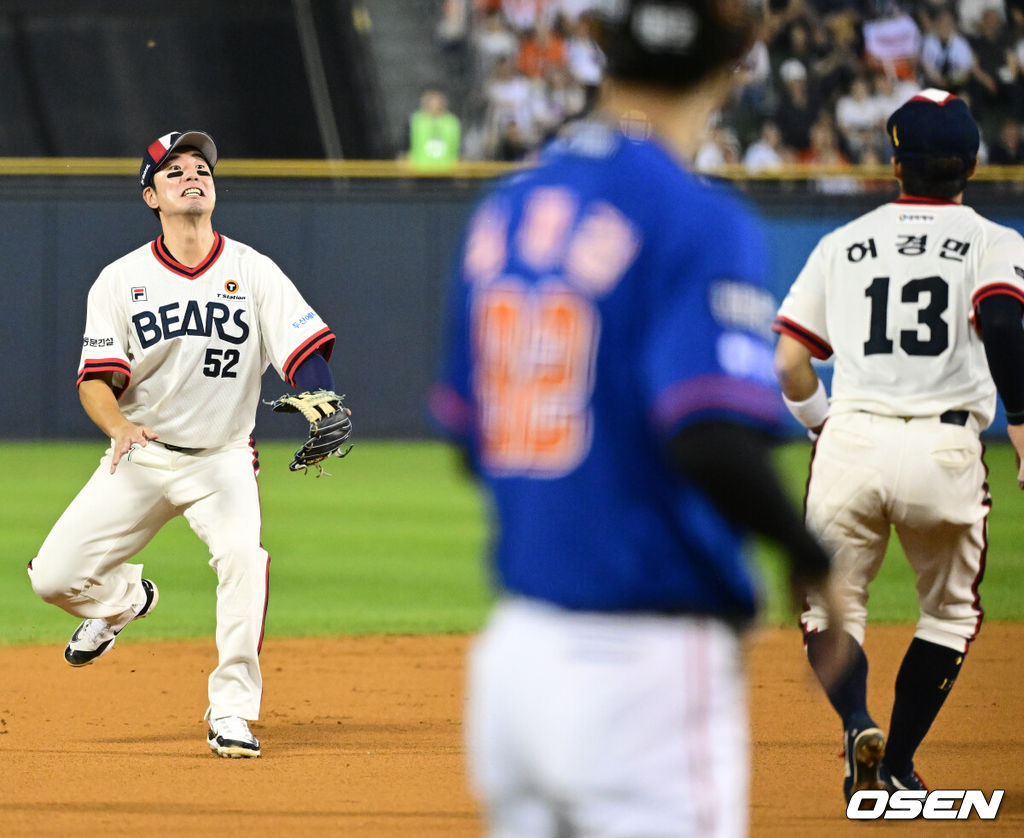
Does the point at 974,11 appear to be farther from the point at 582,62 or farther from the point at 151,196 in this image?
the point at 151,196

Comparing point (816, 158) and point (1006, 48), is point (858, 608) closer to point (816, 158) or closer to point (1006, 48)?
point (816, 158)

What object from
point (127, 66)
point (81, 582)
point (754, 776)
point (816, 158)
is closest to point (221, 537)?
point (81, 582)

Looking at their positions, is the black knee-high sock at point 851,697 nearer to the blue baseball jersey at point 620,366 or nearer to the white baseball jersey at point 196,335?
the white baseball jersey at point 196,335

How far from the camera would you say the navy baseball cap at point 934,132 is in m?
5.11

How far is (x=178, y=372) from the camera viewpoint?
6449 mm

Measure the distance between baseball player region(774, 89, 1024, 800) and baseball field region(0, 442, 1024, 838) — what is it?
0.57 m

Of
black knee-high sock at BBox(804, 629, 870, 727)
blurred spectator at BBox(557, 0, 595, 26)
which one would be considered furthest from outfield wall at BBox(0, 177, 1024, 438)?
black knee-high sock at BBox(804, 629, 870, 727)

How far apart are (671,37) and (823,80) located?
18.3 m

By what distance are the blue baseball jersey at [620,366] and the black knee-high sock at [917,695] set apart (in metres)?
3.01

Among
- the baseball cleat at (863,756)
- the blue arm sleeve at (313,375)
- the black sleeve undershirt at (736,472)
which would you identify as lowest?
the baseball cleat at (863,756)

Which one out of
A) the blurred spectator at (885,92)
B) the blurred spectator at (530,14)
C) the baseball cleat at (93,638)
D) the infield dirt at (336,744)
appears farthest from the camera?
the blurred spectator at (530,14)

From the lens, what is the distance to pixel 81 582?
21.0ft

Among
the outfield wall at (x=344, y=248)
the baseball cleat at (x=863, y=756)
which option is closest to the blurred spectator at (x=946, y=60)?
the outfield wall at (x=344, y=248)

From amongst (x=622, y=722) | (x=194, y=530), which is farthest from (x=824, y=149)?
(x=622, y=722)
